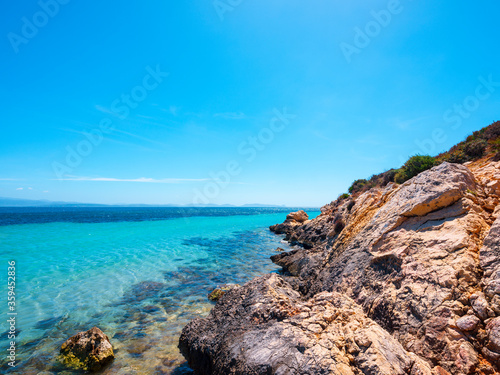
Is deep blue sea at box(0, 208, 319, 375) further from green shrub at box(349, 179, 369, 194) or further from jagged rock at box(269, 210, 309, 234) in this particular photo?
green shrub at box(349, 179, 369, 194)

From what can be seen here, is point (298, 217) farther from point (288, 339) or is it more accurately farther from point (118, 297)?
point (288, 339)

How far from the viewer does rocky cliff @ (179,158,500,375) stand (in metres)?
4.45

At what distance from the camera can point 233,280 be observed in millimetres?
15891

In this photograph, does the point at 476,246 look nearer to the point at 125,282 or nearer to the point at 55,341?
the point at 55,341

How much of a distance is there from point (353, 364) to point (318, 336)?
790mm

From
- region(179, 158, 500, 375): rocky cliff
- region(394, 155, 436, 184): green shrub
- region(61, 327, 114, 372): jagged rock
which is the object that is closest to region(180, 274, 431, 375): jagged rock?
region(179, 158, 500, 375): rocky cliff

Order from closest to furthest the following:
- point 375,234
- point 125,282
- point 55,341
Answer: point 55,341 → point 375,234 → point 125,282

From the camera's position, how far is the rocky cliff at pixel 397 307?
175 inches

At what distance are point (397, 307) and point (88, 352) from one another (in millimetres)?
9471

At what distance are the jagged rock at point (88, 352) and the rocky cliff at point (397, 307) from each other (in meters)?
2.53

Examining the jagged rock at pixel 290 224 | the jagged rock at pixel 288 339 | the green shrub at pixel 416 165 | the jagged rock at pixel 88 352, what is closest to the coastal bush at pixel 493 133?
the green shrub at pixel 416 165

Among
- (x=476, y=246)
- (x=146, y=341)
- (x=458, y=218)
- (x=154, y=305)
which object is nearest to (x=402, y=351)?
(x=476, y=246)

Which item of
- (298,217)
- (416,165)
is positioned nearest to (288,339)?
(416,165)

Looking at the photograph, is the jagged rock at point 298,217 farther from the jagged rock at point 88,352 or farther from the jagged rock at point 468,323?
the jagged rock at point 468,323
